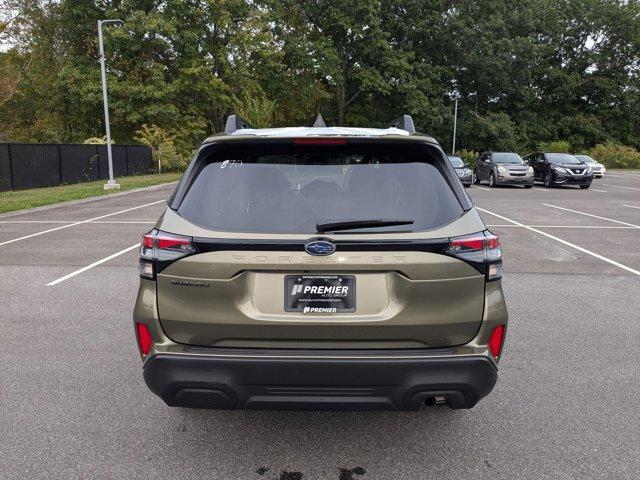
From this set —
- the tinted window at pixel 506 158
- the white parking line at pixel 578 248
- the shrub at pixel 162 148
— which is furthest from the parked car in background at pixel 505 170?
the shrub at pixel 162 148

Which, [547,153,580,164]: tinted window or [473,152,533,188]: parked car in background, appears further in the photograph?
[547,153,580,164]: tinted window

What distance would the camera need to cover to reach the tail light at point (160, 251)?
8.42ft

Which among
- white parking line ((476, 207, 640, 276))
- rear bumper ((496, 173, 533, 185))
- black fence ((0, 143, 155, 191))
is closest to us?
white parking line ((476, 207, 640, 276))

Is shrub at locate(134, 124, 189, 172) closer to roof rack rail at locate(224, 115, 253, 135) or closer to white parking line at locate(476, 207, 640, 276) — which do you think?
white parking line at locate(476, 207, 640, 276)

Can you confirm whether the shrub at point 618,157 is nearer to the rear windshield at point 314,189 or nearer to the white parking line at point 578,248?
the white parking line at point 578,248

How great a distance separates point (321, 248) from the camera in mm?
2475

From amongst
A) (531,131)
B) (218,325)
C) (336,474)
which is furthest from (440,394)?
(531,131)

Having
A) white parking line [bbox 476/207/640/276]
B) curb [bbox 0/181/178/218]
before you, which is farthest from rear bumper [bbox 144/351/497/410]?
curb [bbox 0/181/178/218]

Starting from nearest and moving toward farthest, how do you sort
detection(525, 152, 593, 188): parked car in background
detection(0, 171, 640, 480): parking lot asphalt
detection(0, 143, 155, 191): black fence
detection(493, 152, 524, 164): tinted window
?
detection(0, 171, 640, 480): parking lot asphalt < detection(0, 143, 155, 191): black fence < detection(525, 152, 593, 188): parked car in background < detection(493, 152, 524, 164): tinted window

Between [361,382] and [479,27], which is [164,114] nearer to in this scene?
[479,27]

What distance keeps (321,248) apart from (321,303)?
0.88 ft

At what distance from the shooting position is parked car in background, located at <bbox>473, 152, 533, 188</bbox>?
24.3 meters

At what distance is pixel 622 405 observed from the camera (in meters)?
3.46

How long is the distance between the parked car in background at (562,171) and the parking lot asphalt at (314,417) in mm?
19272
